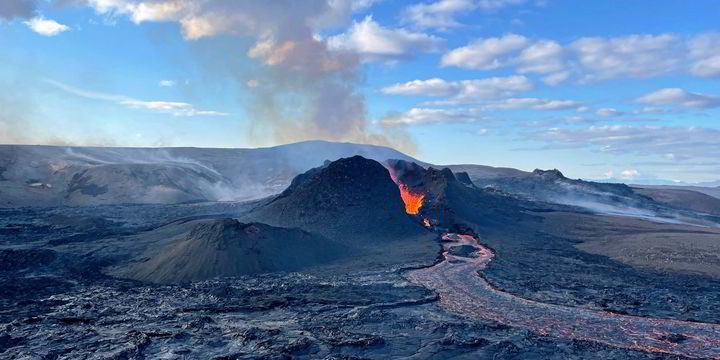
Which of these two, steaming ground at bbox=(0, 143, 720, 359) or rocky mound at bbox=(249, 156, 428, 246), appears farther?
rocky mound at bbox=(249, 156, 428, 246)

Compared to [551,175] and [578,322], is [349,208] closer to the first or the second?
[578,322]

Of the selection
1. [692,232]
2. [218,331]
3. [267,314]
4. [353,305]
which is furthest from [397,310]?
[692,232]

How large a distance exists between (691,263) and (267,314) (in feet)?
98.6

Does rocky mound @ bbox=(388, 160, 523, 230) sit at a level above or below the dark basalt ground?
above

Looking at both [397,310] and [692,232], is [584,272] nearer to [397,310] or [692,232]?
[397,310]

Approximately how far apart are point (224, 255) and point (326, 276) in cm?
594

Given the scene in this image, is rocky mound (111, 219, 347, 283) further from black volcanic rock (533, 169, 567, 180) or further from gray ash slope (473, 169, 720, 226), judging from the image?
black volcanic rock (533, 169, 567, 180)

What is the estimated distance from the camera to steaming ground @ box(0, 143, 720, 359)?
16750 mm

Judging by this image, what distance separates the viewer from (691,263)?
114 feet

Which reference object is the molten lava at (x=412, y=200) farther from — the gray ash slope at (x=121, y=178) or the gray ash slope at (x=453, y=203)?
the gray ash slope at (x=121, y=178)

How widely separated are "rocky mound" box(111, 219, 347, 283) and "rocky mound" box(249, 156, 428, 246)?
6.61m

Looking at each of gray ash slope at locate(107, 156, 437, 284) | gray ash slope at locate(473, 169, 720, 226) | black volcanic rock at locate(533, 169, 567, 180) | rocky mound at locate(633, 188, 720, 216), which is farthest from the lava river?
rocky mound at locate(633, 188, 720, 216)

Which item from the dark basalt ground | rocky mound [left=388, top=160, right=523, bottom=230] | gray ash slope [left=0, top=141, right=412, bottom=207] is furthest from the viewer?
gray ash slope [left=0, top=141, right=412, bottom=207]

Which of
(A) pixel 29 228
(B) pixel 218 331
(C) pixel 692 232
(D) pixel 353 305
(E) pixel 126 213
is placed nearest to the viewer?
(B) pixel 218 331
